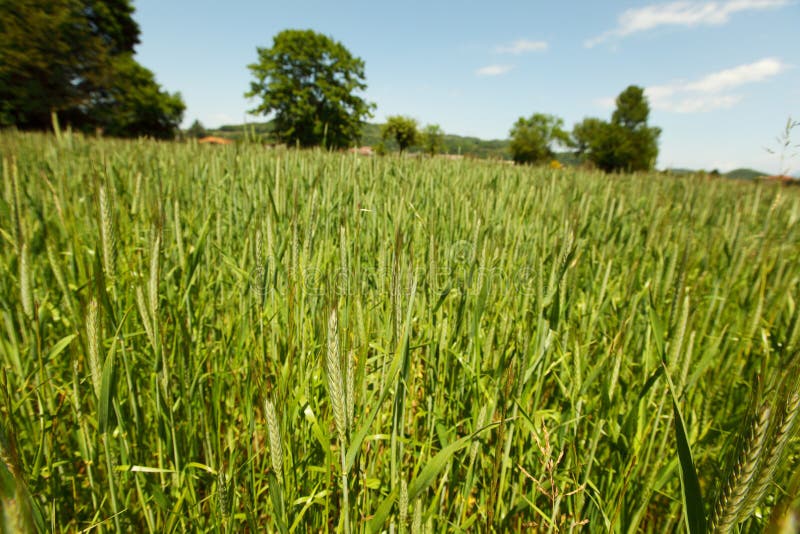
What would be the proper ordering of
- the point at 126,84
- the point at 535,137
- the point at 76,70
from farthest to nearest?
1. the point at 535,137
2. the point at 126,84
3. the point at 76,70

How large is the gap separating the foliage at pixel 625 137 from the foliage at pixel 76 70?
37868 mm

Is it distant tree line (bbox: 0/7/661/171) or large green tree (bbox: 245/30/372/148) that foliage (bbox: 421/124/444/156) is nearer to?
distant tree line (bbox: 0/7/661/171)

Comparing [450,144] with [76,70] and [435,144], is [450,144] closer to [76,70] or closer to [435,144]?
[435,144]

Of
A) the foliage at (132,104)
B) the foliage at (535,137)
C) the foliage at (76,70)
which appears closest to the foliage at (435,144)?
the foliage at (76,70)

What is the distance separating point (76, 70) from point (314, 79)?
581 inches

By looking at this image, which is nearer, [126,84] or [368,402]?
[368,402]

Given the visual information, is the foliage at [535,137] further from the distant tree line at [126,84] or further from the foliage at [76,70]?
the foliage at [76,70]

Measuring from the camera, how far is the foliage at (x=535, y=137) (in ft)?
167

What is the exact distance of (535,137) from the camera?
2095 inches

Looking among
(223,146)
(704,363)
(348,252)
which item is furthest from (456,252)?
(223,146)

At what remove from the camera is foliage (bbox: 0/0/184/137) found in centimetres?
1819

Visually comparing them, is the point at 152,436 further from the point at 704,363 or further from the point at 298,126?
the point at 298,126

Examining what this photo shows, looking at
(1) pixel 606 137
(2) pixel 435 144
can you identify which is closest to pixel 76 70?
(2) pixel 435 144

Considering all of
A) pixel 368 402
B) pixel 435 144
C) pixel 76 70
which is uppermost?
pixel 76 70
